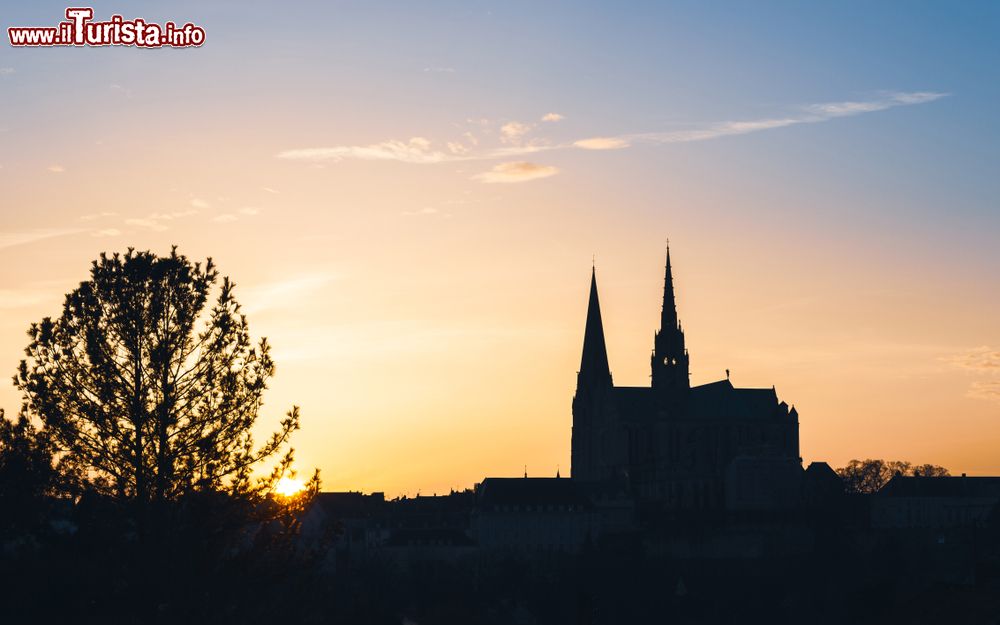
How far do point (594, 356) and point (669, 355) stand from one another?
9841mm

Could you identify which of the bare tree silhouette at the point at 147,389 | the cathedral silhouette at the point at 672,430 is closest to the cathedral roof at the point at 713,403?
the cathedral silhouette at the point at 672,430

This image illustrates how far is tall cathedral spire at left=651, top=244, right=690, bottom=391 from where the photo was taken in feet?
625

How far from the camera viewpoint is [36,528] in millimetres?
38031

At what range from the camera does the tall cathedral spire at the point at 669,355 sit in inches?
7505

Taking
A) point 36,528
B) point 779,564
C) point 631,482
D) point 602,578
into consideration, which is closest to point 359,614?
point 36,528

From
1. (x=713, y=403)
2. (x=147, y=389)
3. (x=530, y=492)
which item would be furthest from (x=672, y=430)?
(x=147, y=389)

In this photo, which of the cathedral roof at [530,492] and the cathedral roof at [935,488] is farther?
the cathedral roof at [935,488]

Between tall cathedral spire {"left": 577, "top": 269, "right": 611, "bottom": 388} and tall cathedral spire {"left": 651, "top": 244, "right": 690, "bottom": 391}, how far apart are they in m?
6.55

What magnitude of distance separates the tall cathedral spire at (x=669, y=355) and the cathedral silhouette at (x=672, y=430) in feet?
0.39

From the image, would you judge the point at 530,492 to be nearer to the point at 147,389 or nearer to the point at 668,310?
the point at 668,310

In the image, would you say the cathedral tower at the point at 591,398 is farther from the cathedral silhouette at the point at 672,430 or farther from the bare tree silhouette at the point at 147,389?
the bare tree silhouette at the point at 147,389

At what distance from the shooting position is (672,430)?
191750 mm

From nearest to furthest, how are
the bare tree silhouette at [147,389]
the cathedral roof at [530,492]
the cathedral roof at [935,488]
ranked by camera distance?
1. the bare tree silhouette at [147,389]
2. the cathedral roof at [530,492]
3. the cathedral roof at [935,488]

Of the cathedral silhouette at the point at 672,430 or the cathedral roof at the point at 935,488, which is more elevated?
the cathedral silhouette at the point at 672,430
